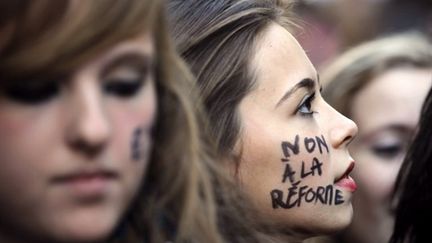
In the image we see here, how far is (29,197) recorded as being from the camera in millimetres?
1546

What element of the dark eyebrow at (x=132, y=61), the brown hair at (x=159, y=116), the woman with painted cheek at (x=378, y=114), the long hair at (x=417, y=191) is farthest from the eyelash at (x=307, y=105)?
the woman with painted cheek at (x=378, y=114)

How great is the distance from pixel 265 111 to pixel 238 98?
7 cm

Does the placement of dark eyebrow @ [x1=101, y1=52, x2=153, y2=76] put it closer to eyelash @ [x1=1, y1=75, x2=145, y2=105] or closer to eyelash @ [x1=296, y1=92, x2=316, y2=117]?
eyelash @ [x1=1, y1=75, x2=145, y2=105]

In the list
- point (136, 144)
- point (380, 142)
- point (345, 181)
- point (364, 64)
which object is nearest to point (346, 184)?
point (345, 181)

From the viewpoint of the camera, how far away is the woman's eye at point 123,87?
162 centimetres

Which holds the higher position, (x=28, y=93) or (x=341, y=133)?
(x=28, y=93)

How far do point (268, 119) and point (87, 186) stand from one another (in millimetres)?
913

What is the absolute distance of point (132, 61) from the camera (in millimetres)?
1661

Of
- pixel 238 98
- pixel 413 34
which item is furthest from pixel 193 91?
pixel 413 34

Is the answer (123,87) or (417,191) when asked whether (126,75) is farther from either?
(417,191)

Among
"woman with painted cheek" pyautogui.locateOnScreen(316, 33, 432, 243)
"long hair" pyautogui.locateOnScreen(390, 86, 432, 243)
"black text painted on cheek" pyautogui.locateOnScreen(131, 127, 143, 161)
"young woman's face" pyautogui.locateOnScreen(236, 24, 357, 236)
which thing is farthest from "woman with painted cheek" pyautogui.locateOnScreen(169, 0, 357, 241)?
"woman with painted cheek" pyautogui.locateOnScreen(316, 33, 432, 243)

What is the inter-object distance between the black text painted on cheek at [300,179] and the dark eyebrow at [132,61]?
788 mm

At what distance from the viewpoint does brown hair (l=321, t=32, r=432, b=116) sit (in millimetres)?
3990

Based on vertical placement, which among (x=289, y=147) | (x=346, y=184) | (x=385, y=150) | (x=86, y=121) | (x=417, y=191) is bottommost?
(x=385, y=150)
